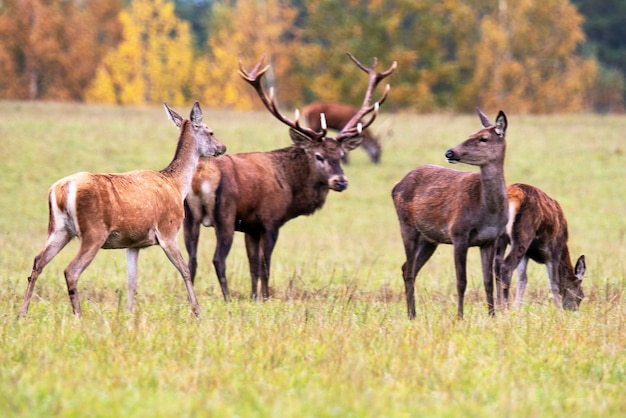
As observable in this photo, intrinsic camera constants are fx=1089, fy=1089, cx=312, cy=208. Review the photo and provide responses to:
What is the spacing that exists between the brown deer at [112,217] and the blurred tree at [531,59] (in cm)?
3861

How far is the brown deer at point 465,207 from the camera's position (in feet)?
29.0

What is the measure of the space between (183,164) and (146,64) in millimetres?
42338

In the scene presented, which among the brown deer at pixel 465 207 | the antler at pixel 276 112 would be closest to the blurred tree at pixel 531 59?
the antler at pixel 276 112

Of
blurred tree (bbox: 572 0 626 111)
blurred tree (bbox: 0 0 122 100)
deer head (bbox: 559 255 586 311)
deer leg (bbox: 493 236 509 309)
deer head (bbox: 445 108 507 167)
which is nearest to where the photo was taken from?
deer head (bbox: 445 108 507 167)

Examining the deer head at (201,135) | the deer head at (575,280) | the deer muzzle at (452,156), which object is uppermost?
the deer head at (201,135)

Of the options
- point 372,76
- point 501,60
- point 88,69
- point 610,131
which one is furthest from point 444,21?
point 372,76

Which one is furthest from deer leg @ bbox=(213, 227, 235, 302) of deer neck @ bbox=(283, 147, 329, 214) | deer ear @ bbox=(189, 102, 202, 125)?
deer neck @ bbox=(283, 147, 329, 214)

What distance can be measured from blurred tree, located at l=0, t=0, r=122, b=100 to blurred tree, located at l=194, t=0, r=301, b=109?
5.42 meters

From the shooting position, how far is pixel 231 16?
53.9 metres

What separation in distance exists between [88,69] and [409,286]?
42866mm

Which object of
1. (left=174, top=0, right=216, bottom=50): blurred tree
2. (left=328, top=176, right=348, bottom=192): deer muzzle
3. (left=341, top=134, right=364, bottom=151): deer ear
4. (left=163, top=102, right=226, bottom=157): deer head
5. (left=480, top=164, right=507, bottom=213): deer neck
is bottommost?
(left=328, top=176, right=348, bottom=192): deer muzzle

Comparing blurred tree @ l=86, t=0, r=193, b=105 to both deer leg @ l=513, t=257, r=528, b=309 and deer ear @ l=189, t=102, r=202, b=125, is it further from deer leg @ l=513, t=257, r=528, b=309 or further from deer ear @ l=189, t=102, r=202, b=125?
deer leg @ l=513, t=257, r=528, b=309

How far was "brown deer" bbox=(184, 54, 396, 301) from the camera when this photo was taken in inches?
400

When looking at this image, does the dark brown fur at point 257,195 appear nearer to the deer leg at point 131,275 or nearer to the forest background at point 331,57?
the deer leg at point 131,275
